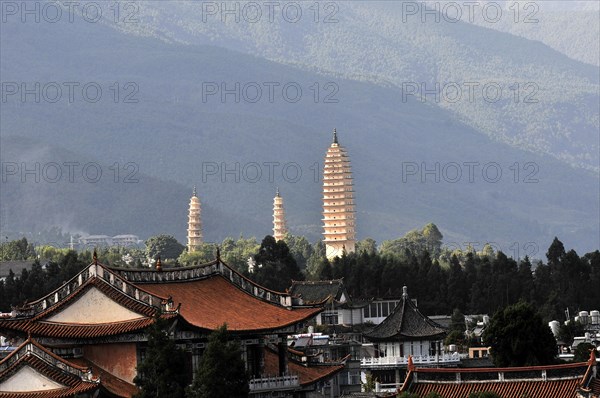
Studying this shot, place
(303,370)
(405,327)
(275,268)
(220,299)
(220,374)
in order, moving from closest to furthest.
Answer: (220,374)
(220,299)
(303,370)
(405,327)
(275,268)

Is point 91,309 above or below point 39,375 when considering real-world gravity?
above

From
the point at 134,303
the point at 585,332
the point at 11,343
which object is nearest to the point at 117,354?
the point at 134,303

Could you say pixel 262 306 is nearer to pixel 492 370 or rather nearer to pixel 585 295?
pixel 492 370

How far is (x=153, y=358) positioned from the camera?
2060 inches

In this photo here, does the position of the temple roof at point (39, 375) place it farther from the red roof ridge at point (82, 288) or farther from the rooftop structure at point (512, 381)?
the rooftop structure at point (512, 381)

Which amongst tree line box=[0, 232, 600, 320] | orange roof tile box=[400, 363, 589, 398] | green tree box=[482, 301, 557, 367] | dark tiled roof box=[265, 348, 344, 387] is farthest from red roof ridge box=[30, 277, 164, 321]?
tree line box=[0, 232, 600, 320]

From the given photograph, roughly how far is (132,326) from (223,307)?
22.5 feet

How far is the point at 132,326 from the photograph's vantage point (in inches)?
2195

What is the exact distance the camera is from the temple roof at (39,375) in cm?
5303

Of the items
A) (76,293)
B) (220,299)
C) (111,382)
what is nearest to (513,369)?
(111,382)

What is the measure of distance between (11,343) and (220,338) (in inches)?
1101

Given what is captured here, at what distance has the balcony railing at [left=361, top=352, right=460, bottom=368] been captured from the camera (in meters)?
85.0

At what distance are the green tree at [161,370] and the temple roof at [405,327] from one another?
119 feet

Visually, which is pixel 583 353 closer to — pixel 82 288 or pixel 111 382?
pixel 82 288
